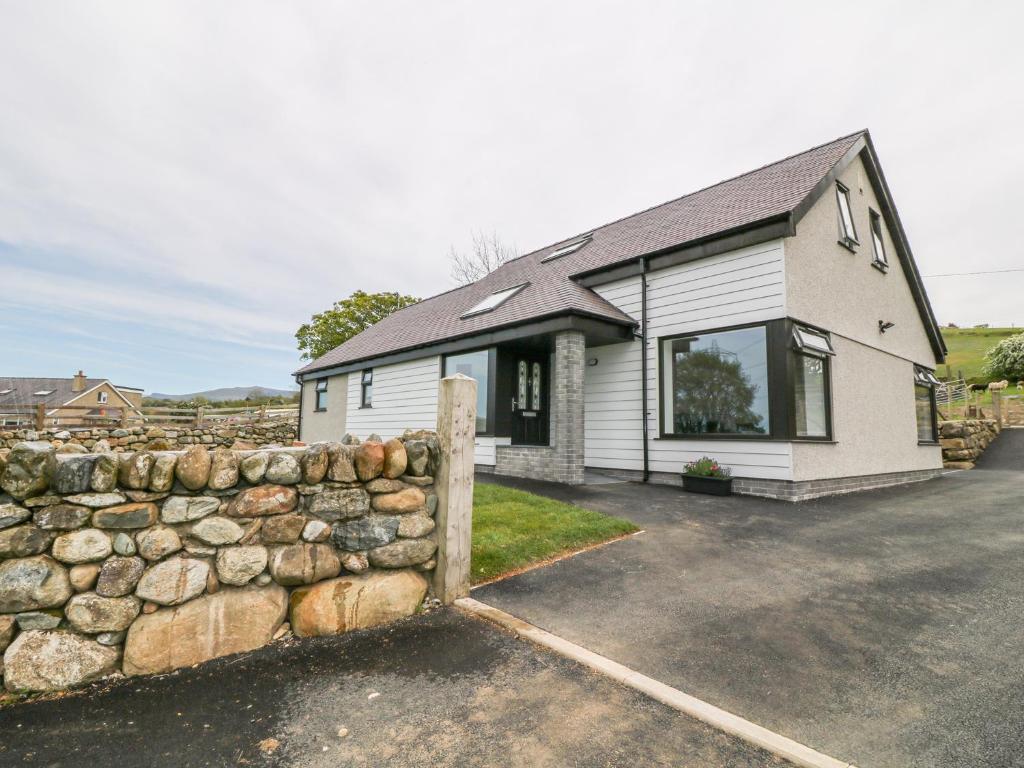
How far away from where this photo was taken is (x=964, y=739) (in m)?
1.88

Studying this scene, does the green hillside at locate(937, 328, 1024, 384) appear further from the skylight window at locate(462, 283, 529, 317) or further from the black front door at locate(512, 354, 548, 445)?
the black front door at locate(512, 354, 548, 445)

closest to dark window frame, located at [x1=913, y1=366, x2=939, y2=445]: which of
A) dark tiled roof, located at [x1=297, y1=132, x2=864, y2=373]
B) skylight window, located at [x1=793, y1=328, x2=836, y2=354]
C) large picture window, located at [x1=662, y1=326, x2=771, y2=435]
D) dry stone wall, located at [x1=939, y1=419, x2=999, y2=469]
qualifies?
dry stone wall, located at [x1=939, y1=419, x2=999, y2=469]

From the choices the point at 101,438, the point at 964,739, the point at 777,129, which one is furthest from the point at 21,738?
the point at 777,129

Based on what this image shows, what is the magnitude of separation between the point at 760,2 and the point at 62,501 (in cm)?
1112

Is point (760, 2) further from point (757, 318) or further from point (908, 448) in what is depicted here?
point (908, 448)

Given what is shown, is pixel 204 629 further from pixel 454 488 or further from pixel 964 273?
pixel 964 273

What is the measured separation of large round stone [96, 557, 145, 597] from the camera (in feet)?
7.95

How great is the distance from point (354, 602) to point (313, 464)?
93cm

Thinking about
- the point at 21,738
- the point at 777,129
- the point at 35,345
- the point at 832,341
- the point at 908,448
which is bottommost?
the point at 21,738

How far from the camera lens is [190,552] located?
2.62 m

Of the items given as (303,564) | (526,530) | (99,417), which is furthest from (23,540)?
(99,417)

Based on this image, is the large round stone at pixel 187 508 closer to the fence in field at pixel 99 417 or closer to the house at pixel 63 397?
the fence in field at pixel 99 417

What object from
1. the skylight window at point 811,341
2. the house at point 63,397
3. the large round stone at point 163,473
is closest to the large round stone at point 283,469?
the large round stone at point 163,473

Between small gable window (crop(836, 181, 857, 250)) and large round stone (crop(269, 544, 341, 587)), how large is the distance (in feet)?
33.5
